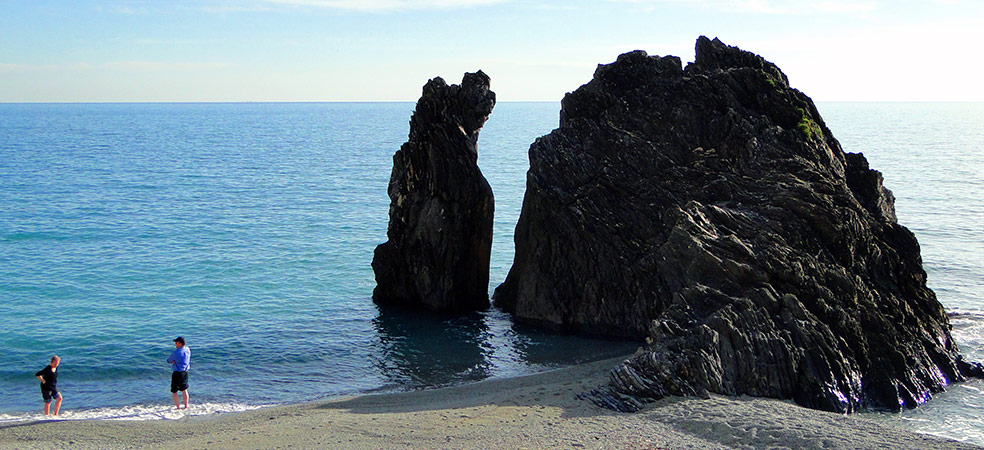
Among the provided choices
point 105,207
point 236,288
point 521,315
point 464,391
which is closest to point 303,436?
point 464,391

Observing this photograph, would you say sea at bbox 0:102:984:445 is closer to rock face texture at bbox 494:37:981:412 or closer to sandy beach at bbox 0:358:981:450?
rock face texture at bbox 494:37:981:412

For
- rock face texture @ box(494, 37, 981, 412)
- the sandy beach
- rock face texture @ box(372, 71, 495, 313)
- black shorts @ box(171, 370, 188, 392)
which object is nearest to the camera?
the sandy beach

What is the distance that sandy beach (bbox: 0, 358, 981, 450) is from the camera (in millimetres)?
19812

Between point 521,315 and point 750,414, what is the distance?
1531 cm

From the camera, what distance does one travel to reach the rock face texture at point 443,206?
3625cm

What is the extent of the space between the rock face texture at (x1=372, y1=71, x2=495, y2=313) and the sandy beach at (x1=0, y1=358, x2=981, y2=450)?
11.8 metres

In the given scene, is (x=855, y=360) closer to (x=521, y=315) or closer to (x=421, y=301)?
(x=521, y=315)

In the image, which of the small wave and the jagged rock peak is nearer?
the small wave

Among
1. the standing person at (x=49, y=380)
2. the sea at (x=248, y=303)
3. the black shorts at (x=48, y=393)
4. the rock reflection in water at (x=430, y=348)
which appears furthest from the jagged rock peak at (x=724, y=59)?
the black shorts at (x=48, y=393)

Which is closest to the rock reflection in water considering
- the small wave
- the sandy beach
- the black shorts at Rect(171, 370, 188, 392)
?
the sandy beach

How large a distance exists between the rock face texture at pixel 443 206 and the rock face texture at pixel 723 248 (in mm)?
2337

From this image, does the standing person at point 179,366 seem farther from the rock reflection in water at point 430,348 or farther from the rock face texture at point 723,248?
the rock face texture at point 723,248

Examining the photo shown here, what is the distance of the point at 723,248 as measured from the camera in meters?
25.8

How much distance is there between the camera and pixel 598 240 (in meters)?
32.8
